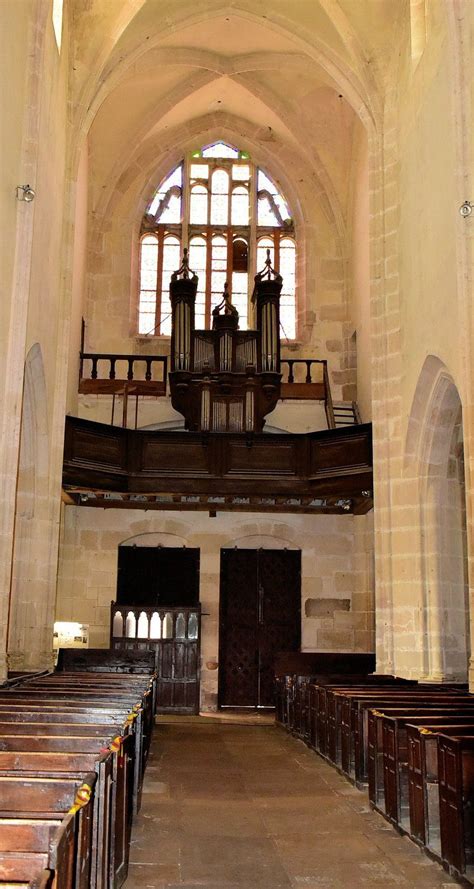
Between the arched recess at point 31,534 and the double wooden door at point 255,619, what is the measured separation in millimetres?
6006

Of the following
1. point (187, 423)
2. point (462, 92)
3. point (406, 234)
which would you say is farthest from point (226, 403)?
point (462, 92)

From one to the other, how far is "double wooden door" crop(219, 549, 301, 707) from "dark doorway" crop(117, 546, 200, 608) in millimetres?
674

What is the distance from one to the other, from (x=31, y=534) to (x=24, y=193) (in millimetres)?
4831

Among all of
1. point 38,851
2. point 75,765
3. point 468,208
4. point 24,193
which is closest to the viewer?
point 38,851

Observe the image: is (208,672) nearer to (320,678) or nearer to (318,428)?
(318,428)

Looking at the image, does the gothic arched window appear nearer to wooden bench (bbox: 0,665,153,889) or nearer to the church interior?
the church interior

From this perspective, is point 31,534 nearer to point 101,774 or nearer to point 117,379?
→ point 117,379

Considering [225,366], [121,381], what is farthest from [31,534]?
[121,381]

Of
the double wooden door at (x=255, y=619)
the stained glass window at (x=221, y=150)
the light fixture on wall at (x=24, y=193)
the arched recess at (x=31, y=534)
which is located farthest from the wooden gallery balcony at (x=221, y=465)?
the stained glass window at (x=221, y=150)

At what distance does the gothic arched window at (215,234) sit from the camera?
20.1 m

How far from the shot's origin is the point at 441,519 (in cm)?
1262

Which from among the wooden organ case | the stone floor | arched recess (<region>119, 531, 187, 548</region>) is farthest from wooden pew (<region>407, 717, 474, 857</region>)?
arched recess (<region>119, 531, 187, 548</region>)

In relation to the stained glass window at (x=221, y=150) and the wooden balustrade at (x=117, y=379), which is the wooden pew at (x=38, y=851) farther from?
the stained glass window at (x=221, y=150)

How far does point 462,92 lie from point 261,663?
38.1 ft
